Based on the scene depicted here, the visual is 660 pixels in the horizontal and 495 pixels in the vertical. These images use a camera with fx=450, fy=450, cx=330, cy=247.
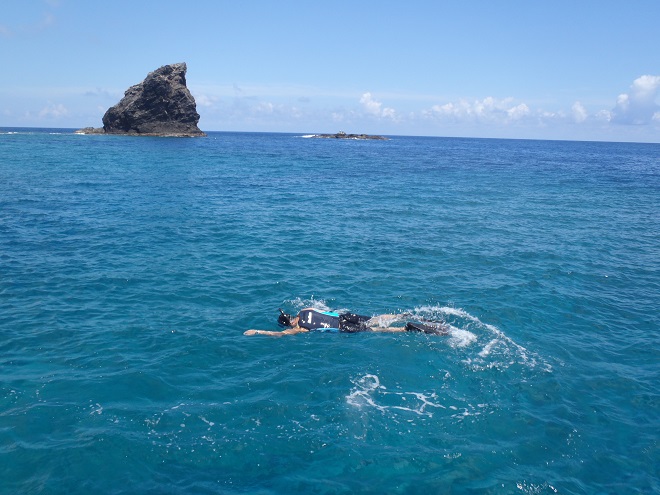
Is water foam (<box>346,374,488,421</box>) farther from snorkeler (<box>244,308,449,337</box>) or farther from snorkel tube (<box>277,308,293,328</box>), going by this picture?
snorkel tube (<box>277,308,293,328</box>)

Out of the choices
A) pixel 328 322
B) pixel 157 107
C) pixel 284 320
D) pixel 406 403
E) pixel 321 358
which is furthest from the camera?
pixel 157 107

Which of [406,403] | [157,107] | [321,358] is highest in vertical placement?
[157,107]

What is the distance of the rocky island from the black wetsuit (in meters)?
145

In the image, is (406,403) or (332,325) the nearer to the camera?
(406,403)

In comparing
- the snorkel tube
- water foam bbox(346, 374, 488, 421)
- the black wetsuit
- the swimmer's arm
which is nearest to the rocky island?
the snorkel tube

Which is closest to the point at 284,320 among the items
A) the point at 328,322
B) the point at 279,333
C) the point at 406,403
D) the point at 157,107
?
the point at 279,333

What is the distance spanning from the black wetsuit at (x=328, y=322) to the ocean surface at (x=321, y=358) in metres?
0.43

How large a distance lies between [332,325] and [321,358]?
7.57ft

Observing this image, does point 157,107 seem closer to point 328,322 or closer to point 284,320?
point 284,320

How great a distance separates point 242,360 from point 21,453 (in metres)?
7.83

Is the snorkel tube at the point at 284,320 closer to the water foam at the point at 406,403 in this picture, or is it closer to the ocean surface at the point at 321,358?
the ocean surface at the point at 321,358

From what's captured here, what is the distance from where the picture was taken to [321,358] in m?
19.0

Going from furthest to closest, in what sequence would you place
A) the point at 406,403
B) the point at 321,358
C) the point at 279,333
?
the point at 279,333, the point at 321,358, the point at 406,403

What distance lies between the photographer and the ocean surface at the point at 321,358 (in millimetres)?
13391
